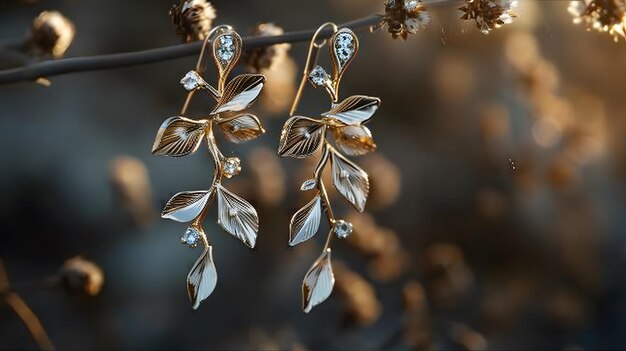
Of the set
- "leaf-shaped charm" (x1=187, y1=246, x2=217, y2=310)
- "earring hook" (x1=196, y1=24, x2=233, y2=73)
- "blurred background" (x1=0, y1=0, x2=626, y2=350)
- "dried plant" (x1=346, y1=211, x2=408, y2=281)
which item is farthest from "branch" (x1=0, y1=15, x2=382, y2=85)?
"dried plant" (x1=346, y1=211, x2=408, y2=281)

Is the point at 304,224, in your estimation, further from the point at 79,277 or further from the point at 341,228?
the point at 79,277

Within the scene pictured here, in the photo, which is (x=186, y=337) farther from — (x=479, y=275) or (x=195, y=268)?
(x=195, y=268)

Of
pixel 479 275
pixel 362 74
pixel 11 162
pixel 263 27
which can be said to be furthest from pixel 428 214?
pixel 263 27

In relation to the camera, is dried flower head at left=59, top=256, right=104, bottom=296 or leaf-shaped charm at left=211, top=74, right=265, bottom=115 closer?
leaf-shaped charm at left=211, top=74, right=265, bottom=115

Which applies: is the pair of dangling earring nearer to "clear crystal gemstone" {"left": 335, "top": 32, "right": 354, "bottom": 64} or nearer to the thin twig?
"clear crystal gemstone" {"left": 335, "top": 32, "right": 354, "bottom": 64}

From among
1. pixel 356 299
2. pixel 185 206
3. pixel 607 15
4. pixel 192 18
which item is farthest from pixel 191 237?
pixel 356 299
